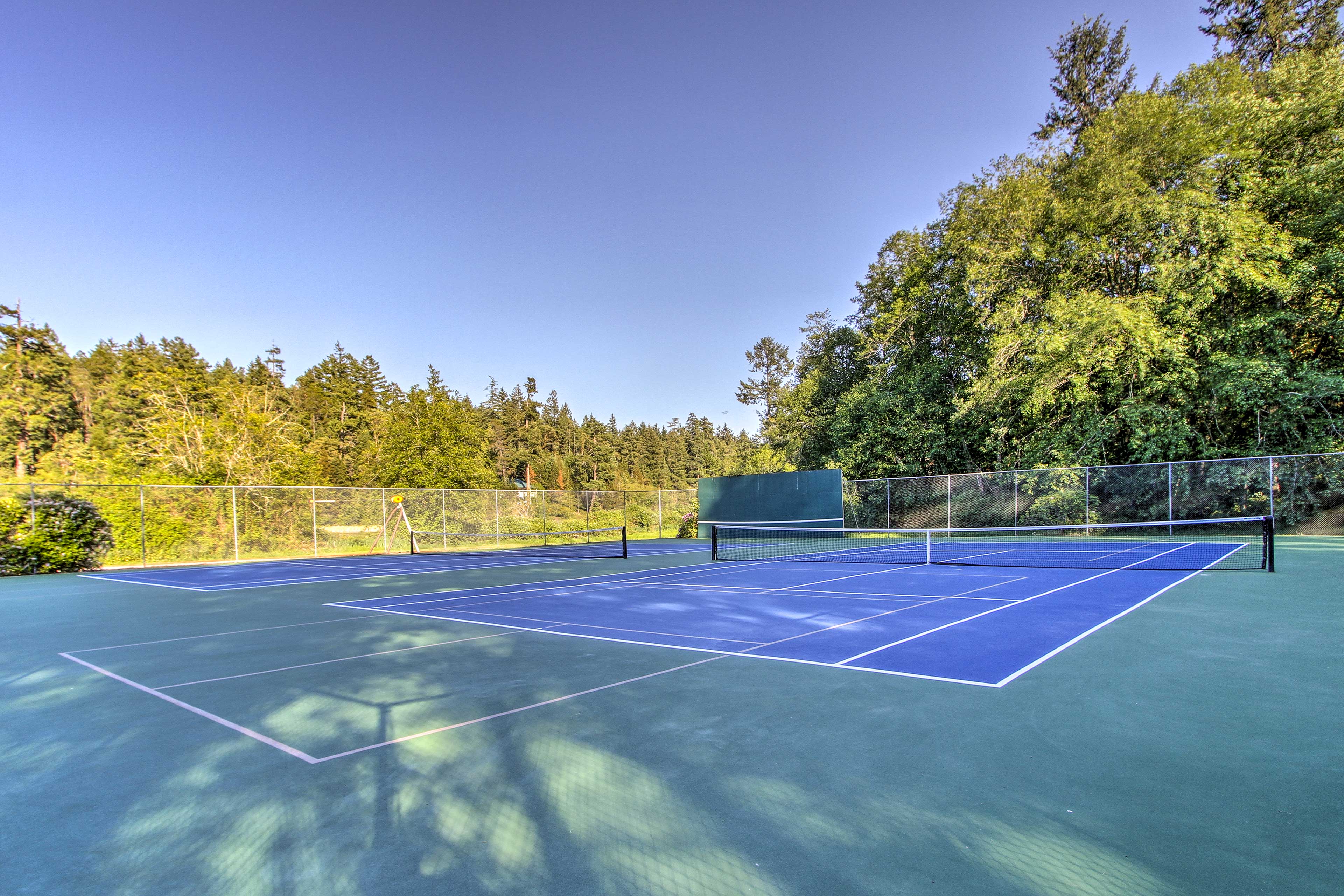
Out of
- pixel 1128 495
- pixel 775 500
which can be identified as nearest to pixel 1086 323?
pixel 1128 495

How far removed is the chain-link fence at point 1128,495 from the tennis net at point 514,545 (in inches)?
442

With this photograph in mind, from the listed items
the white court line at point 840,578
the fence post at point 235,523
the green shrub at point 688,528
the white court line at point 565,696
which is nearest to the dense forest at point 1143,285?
the green shrub at point 688,528

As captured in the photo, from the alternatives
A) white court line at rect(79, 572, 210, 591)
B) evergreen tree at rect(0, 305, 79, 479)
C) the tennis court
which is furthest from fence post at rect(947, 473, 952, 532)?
evergreen tree at rect(0, 305, 79, 479)

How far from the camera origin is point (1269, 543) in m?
10.4

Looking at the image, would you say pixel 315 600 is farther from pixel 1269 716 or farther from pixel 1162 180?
pixel 1162 180

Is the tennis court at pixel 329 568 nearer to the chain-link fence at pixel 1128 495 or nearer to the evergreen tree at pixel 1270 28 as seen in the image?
the chain-link fence at pixel 1128 495

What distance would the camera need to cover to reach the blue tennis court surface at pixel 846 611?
5723 mm

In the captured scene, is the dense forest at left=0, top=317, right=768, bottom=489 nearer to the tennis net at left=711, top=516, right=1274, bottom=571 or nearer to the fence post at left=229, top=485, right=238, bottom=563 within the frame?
the fence post at left=229, top=485, right=238, bottom=563

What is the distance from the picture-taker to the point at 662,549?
70.9 ft

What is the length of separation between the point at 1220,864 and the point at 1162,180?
28.0 m

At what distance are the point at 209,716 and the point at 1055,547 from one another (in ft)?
65.5

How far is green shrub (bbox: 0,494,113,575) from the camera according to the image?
15.2 m

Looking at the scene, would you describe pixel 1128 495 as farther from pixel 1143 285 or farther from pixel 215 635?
pixel 215 635

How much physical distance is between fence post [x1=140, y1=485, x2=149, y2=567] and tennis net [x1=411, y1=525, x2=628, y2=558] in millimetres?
7303
